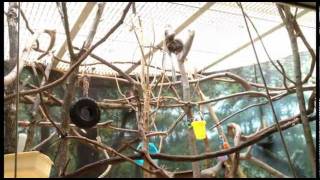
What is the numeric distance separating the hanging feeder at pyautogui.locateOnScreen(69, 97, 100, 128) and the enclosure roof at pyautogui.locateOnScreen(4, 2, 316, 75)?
28.3 inches

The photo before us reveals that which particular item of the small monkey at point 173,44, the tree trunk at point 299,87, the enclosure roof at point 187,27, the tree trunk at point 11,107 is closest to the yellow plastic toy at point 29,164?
the tree trunk at point 11,107

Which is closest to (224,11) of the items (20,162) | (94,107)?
(94,107)

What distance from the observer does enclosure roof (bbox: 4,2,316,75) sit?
2.27 m

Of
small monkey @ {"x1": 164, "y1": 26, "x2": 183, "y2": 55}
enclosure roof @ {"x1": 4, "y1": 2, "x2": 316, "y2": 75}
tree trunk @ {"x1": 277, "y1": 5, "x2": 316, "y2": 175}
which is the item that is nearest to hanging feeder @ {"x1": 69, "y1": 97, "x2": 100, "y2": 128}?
small monkey @ {"x1": 164, "y1": 26, "x2": 183, "y2": 55}

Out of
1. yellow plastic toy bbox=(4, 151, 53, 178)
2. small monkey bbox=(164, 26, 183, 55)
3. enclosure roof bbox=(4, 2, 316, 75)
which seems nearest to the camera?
yellow plastic toy bbox=(4, 151, 53, 178)

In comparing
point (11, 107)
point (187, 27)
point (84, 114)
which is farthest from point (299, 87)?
point (187, 27)

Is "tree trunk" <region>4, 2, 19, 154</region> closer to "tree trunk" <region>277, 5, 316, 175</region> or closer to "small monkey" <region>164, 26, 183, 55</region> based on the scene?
"small monkey" <region>164, 26, 183, 55</region>

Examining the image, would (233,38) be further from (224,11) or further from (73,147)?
(73,147)

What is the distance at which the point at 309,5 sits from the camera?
80cm

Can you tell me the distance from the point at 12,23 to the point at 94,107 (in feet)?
1.50

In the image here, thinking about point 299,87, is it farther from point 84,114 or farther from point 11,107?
point 11,107

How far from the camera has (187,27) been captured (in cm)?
257

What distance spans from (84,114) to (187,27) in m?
1.46

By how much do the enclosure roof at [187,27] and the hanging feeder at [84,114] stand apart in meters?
0.72
